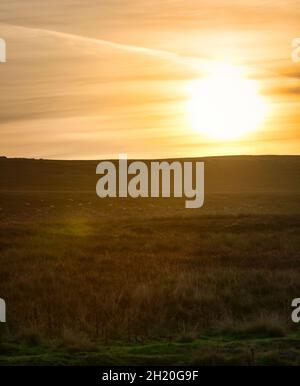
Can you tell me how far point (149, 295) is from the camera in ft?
56.2

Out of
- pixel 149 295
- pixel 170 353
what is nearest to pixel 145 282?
pixel 149 295

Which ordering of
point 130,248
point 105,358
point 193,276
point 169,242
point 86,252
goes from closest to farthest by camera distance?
point 105,358, point 193,276, point 86,252, point 130,248, point 169,242

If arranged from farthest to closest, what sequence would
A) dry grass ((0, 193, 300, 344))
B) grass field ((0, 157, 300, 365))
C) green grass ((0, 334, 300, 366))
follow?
dry grass ((0, 193, 300, 344)) < grass field ((0, 157, 300, 365)) < green grass ((0, 334, 300, 366))

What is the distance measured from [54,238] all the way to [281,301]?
1818 centimetres

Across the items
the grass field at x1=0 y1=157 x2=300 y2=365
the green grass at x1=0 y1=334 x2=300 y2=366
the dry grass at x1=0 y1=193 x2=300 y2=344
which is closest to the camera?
the green grass at x1=0 y1=334 x2=300 y2=366

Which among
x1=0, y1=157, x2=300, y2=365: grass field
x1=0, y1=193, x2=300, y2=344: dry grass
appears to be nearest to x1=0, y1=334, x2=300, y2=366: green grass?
x1=0, y1=157, x2=300, y2=365: grass field

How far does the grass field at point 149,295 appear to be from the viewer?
41.7ft

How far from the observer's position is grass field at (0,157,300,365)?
12.7 meters

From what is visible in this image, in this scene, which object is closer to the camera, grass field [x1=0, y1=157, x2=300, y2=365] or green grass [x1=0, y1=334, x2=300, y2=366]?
green grass [x1=0, y1=334, x2=300, y2=366]

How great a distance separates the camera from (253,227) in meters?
41.6

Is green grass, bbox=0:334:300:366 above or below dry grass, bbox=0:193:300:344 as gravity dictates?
below

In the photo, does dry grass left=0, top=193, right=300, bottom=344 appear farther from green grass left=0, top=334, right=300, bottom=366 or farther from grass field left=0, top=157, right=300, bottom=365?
green grass left=0, top=334, right=300, bottom=366
